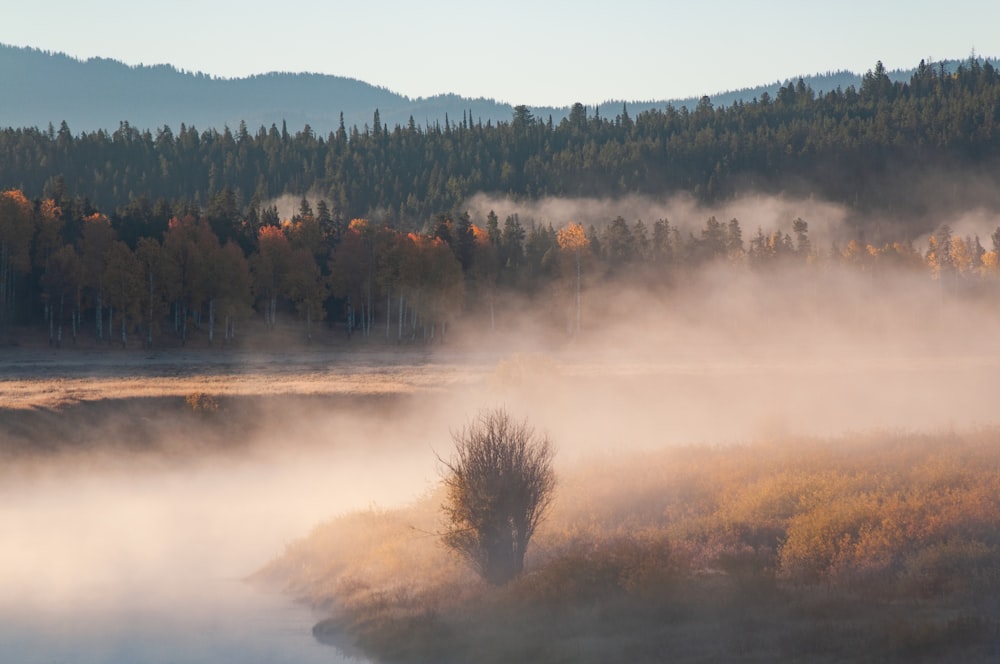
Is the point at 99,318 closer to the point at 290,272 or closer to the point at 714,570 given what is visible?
the point at 290,272

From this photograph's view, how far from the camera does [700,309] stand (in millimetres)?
132000

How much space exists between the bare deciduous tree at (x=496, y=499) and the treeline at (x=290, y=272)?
72.5 m

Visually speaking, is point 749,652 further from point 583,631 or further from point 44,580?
point 44,580

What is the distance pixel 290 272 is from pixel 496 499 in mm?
84638

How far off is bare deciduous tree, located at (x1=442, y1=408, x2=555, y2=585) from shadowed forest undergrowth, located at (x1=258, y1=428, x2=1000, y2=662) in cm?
72

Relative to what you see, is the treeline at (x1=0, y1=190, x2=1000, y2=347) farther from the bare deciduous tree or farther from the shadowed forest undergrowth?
the bare deciduous tree

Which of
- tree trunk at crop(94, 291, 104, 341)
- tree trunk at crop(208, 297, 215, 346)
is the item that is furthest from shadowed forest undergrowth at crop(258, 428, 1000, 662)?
tree trunk at crop(94, 291, 104, 341)

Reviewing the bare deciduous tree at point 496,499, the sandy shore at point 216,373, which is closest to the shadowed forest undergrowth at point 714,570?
the bare deciduous tree at point 496,499

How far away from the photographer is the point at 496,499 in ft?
82.1

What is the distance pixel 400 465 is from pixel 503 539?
90.3ft

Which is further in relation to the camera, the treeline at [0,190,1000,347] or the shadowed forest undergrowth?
the treeline at [0,190,1000,347]

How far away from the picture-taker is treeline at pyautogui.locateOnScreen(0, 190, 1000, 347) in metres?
94.0

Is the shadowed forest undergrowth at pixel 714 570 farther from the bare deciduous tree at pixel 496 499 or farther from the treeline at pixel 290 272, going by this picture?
the treeline at pixel 290 272

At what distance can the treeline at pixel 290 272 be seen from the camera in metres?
94.0
